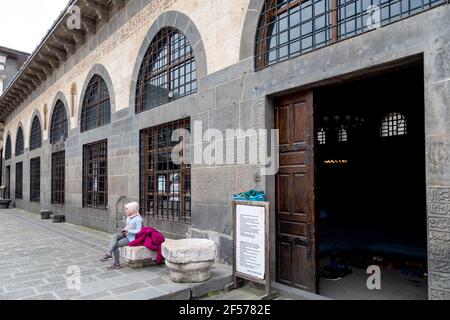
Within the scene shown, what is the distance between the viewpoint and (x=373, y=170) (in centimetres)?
1372

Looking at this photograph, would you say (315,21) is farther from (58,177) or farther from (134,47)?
(58,177)

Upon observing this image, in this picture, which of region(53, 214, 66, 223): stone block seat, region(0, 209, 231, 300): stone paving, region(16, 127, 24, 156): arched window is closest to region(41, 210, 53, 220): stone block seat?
region(53, 214, 66, 223): stone block seat

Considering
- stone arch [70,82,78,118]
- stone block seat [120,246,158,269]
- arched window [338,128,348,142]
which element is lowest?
stone block seat [120,246,158,269]

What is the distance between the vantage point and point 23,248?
7.57 metres

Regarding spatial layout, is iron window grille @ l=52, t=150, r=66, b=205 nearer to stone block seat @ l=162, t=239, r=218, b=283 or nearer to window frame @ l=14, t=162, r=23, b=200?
window frame @ l=14, t=162, r=23, b=200

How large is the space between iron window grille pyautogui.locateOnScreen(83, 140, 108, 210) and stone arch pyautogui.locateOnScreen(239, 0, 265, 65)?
6035 millimetres

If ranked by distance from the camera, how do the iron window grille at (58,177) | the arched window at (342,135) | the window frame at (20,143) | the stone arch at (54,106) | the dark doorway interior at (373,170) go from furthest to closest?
the window frame at (20,143) < the arched window at (342,135) < the iron window grille at (58,177) < the stone arch at (54,106) < the dark doorway interior at (373,170)

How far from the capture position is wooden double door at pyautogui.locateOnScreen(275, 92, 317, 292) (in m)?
4.56

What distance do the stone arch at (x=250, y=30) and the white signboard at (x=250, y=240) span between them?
233 centimetres

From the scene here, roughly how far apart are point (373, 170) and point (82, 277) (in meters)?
11.7

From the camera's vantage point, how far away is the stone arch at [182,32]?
6270 millimetres

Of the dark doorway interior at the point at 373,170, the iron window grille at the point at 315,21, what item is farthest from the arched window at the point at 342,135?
the iron window grille at the point at 315,21

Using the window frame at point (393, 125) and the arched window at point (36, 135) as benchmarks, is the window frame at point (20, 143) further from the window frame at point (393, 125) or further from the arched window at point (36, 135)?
the window frame at point (393, 125)
